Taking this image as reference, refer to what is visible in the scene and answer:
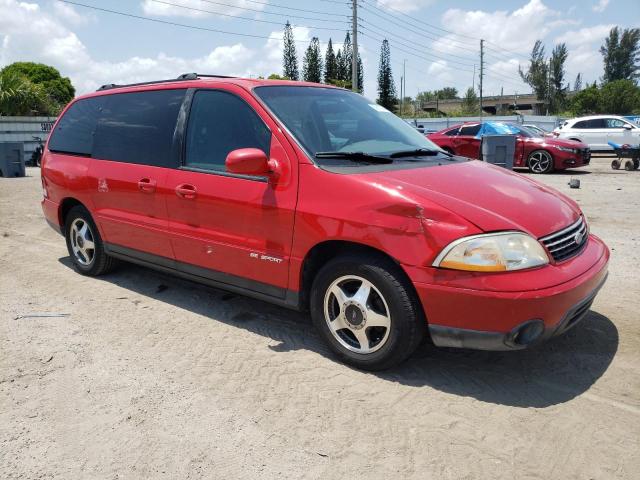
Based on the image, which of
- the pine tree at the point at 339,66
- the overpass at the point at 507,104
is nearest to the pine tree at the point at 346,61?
the pine tree at the point at 339,66

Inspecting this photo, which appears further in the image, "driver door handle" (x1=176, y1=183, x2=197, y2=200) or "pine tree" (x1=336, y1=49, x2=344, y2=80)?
"pine tree" (x1=336, y1=49, x2=344, y2=80)

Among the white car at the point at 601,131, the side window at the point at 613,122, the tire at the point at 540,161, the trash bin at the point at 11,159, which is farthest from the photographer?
the side window at the point at 613,122

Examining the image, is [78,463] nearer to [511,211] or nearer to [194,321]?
[194,321]

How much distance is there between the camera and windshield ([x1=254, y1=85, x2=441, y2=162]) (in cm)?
370

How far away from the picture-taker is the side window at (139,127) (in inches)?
168

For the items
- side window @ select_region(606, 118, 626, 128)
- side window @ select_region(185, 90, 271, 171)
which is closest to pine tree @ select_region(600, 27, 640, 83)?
side window @ select_region(606, 118, 626, 128)

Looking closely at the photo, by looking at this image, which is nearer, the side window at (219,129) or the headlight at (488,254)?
the headlight at (488,254)

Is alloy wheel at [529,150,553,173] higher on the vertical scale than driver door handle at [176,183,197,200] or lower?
lower

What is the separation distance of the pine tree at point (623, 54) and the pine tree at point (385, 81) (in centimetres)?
3451

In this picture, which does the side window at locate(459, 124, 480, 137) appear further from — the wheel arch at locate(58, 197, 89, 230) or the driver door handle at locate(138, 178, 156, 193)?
the driver door handle at locate(138, 178, 156, 193)

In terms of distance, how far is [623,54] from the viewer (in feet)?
266

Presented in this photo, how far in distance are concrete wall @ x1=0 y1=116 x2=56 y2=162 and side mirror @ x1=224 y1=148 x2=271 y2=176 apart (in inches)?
802

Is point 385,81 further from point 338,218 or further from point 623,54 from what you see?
point 338,218

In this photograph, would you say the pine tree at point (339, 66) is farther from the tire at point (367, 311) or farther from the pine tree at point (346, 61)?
the tire at point (367, 311)
